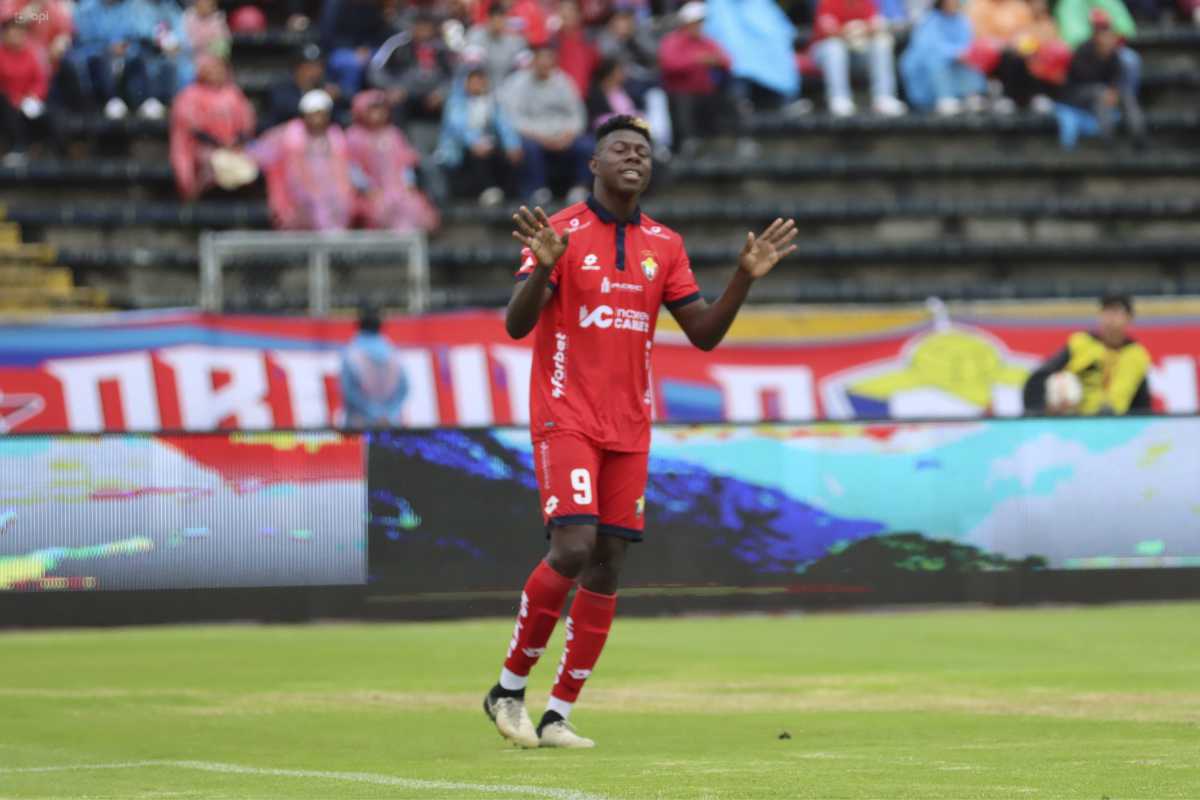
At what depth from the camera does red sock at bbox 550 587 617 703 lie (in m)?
9.70

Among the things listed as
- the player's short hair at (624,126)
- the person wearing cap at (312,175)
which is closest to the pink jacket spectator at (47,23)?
the person wearing cap at (312,175)

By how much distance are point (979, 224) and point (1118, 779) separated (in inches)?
714

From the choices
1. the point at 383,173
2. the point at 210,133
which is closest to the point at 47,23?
the point at 210,133

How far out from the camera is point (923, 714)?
34.7 feet

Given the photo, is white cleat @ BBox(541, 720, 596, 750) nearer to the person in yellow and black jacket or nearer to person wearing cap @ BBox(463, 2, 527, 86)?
the person in yellow and black jacket

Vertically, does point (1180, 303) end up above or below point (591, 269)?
below

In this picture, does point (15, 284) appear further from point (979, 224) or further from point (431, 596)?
point (979, 224)

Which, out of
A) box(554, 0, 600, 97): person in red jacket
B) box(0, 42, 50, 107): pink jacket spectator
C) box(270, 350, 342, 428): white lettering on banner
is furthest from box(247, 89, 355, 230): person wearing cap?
box(554, 0, 600, 97): person in red jacket

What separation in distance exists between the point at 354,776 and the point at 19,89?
56.0 ft

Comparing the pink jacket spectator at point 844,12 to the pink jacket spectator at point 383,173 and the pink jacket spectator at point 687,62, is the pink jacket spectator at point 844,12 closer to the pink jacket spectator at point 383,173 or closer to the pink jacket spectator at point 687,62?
the pink jacket spectator at point 687,62

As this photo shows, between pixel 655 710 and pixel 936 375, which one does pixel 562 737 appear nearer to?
pixel 655 710

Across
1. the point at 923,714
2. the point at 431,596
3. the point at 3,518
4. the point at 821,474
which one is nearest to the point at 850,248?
the point at 821,474

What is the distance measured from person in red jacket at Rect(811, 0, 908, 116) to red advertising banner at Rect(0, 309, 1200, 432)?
5.52 m

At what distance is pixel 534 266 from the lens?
9.34 m
